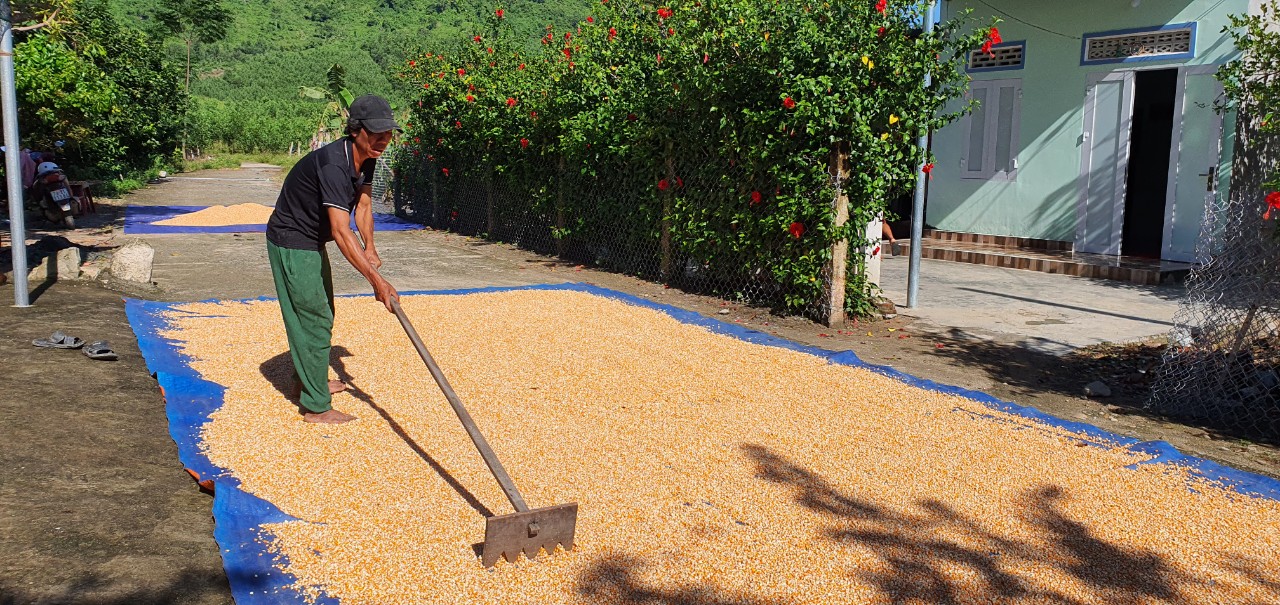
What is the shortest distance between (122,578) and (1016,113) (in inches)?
406

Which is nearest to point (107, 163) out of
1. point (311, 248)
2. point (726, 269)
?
point (726, 269)

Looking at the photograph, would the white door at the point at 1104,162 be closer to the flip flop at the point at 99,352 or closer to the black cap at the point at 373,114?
the black cap at the point at 373,114

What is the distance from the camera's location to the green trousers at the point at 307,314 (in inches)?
154

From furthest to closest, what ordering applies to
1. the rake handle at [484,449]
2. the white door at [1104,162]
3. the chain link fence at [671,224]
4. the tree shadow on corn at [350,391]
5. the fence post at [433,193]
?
the fence post at [433,193] < the white door at [1104,162] < the chain link fence at [671,224] < the tree shadow on corn at [350,391] < the rake handle at [484,449]

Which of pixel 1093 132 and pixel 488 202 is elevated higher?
pixel 1093 132

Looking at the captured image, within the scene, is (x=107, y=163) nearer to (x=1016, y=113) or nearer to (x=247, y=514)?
(x=1016, y=113)

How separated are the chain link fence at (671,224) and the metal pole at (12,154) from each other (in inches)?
177

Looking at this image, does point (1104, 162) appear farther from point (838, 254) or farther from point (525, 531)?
point (525, 531)

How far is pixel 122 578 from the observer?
2.54 m

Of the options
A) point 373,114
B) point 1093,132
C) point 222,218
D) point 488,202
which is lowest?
point 222,218

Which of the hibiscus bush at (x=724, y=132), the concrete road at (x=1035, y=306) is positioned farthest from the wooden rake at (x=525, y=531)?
the concrete road at (x=1035, y=306)

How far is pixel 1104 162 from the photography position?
9.83 m

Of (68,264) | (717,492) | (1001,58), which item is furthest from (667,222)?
(1001,58)

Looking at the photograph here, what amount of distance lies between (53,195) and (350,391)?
911cm
